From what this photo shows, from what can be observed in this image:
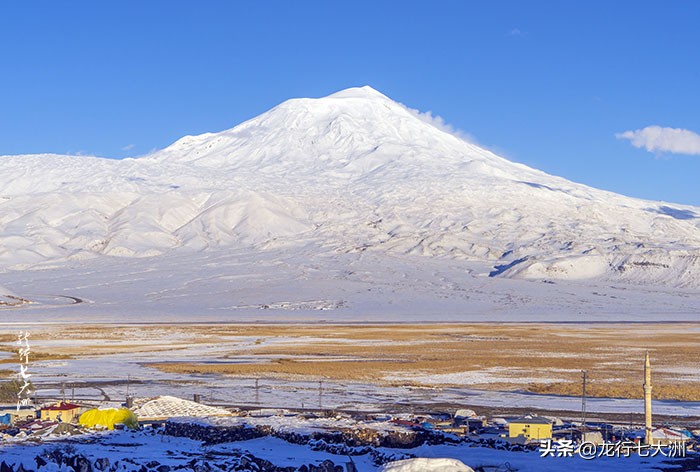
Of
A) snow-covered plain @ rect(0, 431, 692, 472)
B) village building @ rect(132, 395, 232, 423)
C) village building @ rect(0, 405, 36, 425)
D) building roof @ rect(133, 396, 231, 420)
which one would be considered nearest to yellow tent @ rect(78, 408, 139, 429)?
village building @ rect(132, 395, 232, 423)

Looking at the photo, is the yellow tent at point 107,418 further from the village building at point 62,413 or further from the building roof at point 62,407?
the building roof at point 62,407

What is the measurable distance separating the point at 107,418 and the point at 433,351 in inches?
1422

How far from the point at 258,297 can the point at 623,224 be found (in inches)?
3743

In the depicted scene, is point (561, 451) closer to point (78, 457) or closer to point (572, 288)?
point (78, 457)

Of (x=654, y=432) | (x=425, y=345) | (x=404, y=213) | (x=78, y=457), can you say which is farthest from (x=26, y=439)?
(x=404, y=213)

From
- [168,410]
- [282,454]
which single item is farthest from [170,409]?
[282,454]

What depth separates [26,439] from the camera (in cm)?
2419

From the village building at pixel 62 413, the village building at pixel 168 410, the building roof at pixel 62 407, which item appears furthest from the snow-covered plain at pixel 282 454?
the building roof at pixel 62 407

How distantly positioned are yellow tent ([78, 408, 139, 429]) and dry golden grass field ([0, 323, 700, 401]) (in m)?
18.0

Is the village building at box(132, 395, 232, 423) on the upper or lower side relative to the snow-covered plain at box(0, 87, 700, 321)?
lower

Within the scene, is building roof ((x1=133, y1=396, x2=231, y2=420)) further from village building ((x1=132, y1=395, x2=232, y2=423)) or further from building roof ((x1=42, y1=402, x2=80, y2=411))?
building roof ((x1=42, y1=402, x2=80, y2=411))

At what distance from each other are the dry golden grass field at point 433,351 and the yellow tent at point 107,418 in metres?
18.0

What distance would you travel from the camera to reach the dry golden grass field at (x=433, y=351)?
45.1m

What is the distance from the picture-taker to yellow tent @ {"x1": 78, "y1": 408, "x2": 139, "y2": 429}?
→ 2695 cm
